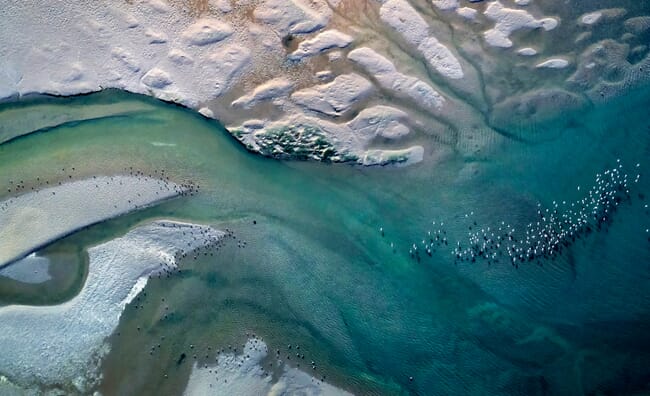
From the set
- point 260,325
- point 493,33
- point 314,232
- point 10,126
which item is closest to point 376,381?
point 260,325

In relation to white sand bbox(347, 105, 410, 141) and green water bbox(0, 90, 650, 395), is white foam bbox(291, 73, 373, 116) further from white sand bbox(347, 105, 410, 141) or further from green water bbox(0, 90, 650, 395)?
green water bbox(0, 90, 650, 395)

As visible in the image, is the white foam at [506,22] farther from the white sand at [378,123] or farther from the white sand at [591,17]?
the white sand at [378,123]

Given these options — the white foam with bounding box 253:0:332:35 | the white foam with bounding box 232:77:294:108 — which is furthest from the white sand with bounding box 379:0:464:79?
the white foam with bounding box 232:77:294:108

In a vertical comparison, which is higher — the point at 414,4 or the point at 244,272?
the point at 414,4

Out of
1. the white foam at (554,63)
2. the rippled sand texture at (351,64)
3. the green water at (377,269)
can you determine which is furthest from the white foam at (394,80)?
the white foam at (554,63)

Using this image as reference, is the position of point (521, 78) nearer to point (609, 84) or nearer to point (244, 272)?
point (609, 84)
